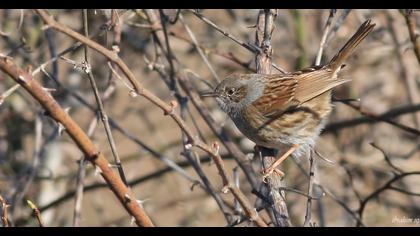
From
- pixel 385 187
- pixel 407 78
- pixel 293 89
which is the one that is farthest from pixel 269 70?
pixel 407 78

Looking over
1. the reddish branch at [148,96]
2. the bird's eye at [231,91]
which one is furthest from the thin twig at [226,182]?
the bird's eye at [231,91]

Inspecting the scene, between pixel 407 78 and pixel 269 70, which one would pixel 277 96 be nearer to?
pixel 269 70

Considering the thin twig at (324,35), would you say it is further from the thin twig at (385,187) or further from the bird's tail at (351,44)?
the thin twig at (385,187)

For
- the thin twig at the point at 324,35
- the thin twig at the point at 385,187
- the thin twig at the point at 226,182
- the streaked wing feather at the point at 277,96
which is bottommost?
the thin twig at the point at 385,187

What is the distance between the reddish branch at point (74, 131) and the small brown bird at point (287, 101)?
69.8 inches

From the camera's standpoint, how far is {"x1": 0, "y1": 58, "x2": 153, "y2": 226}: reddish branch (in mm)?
2277

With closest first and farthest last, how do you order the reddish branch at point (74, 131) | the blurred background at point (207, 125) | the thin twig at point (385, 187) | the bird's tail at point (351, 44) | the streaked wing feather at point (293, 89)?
the reddish branch at point (74, 131) < the thin twig at point (385, 187) < the bird's tail at point (351, 44) < the streaked wing feather at point (293, 89) < the blurred background at point (207, 125)

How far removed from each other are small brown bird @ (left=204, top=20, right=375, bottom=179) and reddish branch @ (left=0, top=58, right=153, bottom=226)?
1772mm

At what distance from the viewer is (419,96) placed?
621cm

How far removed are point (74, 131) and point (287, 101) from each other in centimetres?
233

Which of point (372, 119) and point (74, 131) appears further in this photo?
point (372, 119)

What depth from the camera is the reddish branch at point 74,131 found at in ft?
7.47

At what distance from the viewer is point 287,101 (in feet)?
14.8
